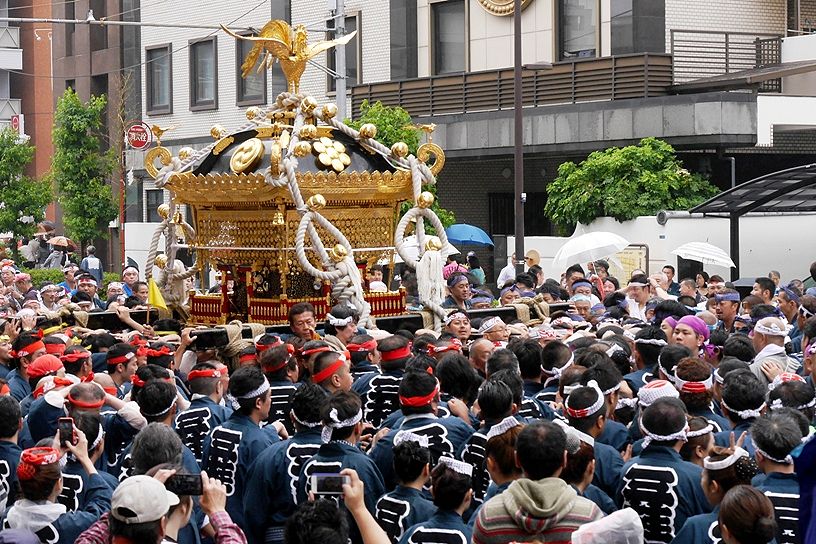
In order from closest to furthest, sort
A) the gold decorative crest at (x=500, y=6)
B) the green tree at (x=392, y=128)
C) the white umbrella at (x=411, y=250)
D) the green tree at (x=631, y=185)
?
the white umbrella at (x=411, y=250) < the green tree at (x=631, y=185) < the green tree at (x=392, y=128) < the gold decorative crest at (x=500, y=6)

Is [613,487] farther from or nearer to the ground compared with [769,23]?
nearer to the ground

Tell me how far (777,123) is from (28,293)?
13.4 m

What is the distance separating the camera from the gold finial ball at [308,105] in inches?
A: 453

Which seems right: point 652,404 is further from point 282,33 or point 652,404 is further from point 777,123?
point 777,123

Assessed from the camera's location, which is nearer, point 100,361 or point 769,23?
point 100,361

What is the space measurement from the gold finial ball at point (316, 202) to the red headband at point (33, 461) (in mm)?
5674

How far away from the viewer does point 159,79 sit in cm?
3353

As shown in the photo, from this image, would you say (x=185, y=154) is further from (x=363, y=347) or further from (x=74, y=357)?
(x=74, y=357)

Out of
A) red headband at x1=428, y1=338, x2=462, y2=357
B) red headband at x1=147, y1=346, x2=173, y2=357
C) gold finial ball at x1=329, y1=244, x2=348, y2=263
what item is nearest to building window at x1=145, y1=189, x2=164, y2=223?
gold finial ball at x1=329, y1=244, x2=348, y2=263

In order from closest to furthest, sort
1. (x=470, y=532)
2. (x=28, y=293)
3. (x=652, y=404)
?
(x=470, y=532), (x=652, y=404), (x=28, y=293)

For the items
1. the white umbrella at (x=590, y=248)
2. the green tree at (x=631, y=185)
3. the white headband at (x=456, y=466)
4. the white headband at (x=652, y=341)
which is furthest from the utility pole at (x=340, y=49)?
the white headband at (x=456, y=466)

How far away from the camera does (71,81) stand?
37438 mm

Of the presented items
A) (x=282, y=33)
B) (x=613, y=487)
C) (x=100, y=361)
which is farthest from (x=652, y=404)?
(x=282, y=33)

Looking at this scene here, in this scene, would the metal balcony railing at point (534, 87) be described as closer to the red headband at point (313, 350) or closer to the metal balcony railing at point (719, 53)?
the metal balcony railing at point (719, 53)
